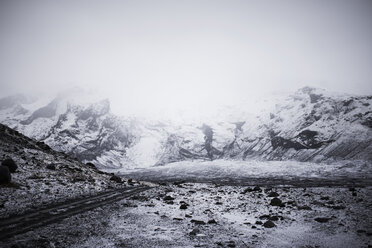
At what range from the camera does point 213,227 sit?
53.4ft

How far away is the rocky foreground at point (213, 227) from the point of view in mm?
12766

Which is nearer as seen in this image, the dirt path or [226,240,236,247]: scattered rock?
[226,240,236,247]: scattered rock

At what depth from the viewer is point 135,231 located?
589 inches

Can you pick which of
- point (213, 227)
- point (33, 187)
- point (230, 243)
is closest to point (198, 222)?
point (213, 227)

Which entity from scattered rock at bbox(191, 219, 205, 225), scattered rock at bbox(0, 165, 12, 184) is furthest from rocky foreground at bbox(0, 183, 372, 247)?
scattered rock at bbox(0, 165, 12, 184)

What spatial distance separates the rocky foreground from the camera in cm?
1277

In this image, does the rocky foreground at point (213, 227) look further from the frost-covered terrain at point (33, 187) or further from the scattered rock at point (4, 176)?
the scattered rock at point (4, 176)

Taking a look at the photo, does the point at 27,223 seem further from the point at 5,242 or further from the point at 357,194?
the point at 357,194

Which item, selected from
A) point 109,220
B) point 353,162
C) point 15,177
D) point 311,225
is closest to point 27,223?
point 109,220

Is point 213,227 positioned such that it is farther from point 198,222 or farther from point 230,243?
point 230,243

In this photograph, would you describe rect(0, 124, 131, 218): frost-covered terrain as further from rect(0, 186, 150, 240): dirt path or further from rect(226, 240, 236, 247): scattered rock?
rect(226, 240, 236, 247): scattered rock

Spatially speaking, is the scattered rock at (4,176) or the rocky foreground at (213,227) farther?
the scattered rock at (4,176)

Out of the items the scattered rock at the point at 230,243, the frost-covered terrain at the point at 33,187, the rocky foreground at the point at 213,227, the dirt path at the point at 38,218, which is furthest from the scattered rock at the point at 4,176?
the scattered rock at the point at 230,243

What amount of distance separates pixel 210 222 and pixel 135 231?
580cm
